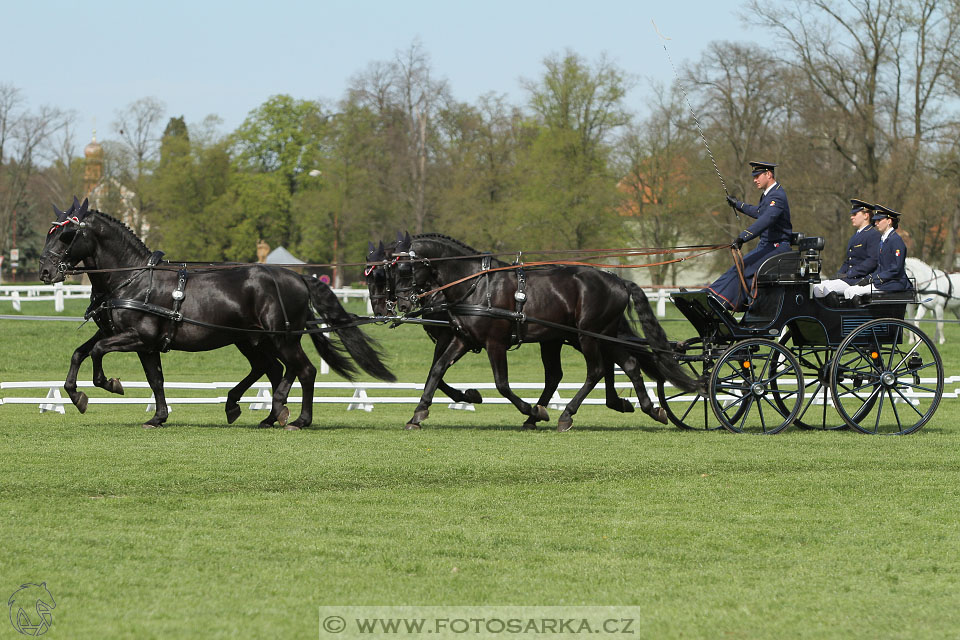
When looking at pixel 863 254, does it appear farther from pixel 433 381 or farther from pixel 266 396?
pixel 266 396

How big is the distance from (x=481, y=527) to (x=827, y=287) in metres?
6.17

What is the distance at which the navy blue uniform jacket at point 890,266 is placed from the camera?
11992mm

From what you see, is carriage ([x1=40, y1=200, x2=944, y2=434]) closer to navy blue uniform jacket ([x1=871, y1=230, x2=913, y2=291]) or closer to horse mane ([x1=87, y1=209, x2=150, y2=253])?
horse mane ([x1=87, y1=209, x2=150, y2=253])

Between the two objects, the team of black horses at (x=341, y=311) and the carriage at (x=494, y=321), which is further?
the team of black horses at (x=341, y=311)

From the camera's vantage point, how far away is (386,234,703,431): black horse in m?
12.6

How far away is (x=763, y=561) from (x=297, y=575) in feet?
7.66

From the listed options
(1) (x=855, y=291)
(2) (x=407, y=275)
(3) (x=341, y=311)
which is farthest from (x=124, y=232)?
(1) (x=855, y=291)

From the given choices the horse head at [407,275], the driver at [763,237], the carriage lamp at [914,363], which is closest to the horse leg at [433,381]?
the horse head at [407,275]

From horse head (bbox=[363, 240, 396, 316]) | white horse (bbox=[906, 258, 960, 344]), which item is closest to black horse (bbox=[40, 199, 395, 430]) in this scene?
horse head (bbox=[363, 240, 396, 316])

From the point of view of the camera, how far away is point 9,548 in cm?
625

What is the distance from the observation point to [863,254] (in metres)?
12.2

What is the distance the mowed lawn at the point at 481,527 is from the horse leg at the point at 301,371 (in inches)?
17.7

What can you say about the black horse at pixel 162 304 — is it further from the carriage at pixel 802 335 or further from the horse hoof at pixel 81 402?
the carriage at pixel 802 335

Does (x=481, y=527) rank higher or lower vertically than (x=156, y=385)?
lower
